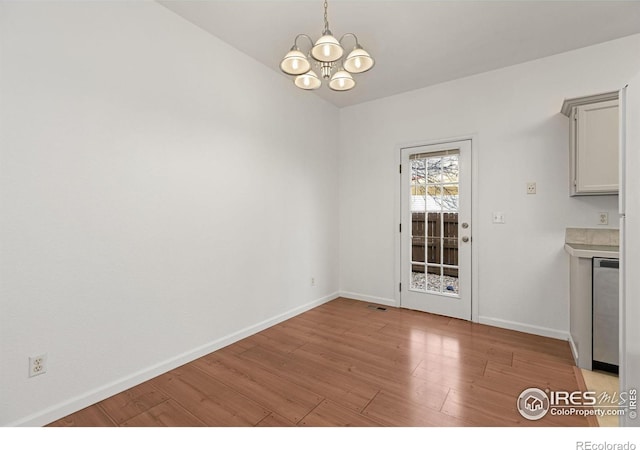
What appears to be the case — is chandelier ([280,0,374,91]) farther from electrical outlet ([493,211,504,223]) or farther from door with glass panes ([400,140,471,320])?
electrical outlet ([493,211,504,223])

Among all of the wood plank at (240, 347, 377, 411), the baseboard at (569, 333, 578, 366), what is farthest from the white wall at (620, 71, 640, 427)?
the baseboard at (569, 333, 578, 366)

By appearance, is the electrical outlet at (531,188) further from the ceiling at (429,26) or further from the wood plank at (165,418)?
the wood plank at (165,418)

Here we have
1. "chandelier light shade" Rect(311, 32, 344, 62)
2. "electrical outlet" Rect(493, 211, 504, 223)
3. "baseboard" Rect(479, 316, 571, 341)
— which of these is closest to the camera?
"chandelier light shade" Rect(311, 32, 344, 62)

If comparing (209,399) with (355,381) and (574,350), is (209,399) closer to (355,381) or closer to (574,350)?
(355,381)

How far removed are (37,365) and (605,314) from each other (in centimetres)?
388

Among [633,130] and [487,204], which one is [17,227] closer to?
[633,130]

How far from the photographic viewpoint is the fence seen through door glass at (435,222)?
3602mm

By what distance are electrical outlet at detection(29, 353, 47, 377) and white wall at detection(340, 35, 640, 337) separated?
11.3 feet

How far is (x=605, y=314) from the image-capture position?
230cm

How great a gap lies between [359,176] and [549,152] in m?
2.17

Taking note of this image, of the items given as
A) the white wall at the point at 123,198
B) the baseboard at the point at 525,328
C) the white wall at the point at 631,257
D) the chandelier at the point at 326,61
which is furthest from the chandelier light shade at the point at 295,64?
the baseboard at the point at 525,328

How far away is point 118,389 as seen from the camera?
2.08 m

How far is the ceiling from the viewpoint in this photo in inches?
91.4
